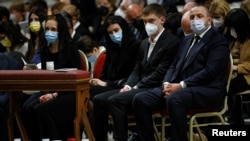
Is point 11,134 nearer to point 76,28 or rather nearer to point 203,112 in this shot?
point 203,112

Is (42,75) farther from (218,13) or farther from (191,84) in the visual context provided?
(218,13)

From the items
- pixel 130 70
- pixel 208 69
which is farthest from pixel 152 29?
pixel 208 69

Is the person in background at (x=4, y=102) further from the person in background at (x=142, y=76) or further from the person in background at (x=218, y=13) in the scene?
the person in background at (x=218, y=13)

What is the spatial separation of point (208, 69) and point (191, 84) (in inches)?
9.1

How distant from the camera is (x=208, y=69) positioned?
24.4ft

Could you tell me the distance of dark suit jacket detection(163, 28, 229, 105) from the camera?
744 cm

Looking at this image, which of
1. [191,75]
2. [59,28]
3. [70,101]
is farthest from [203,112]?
[59,28]

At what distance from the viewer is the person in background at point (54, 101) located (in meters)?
8.22

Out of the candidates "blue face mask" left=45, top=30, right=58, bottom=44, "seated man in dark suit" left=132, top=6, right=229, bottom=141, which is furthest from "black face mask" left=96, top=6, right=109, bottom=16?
"seated man in dark suit" left=132, top=6, right=229, bottom=141

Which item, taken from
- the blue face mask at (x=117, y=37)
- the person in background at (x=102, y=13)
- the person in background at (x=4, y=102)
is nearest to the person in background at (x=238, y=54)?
the blue face mask at (x=117, y=37)

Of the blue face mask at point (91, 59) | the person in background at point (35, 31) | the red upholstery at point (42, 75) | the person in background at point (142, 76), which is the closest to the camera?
the red upholstery at point (42, 75)

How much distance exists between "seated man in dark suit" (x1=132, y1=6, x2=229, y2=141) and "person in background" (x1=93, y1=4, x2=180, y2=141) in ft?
0.57

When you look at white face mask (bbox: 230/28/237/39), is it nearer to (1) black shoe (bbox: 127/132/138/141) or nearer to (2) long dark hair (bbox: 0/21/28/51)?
(1) black shoe (bbox: 127/132/138/141)

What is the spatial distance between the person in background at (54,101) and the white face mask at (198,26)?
55.5 inches
